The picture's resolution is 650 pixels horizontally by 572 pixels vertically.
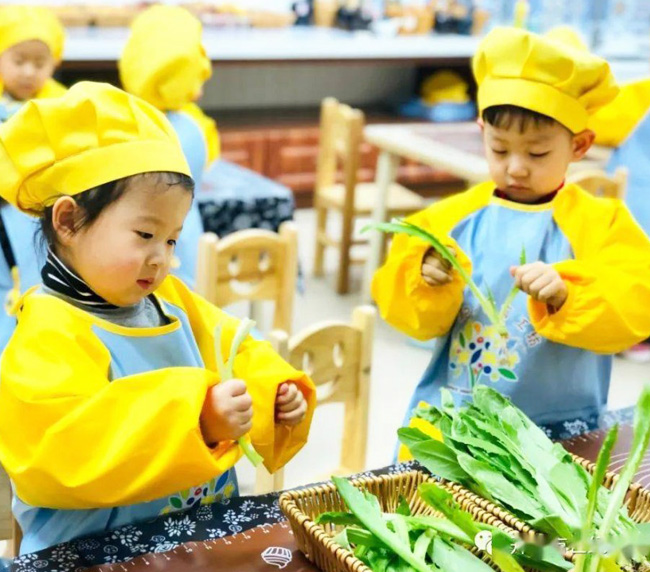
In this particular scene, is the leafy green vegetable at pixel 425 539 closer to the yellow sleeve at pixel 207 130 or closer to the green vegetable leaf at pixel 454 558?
the green vegetable leaf at pixel 454 558

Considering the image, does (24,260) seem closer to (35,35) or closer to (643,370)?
(35,35)

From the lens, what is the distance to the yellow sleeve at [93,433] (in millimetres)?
1117

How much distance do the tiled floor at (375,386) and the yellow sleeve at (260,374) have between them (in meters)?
0.87

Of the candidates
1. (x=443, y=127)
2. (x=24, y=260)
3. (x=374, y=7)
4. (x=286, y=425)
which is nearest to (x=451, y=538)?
(x=286, y=425)

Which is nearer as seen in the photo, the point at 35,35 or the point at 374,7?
the point at 35,35

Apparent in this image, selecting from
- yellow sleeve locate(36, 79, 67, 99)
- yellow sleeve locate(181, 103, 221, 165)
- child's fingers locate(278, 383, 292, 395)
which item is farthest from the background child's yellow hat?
child's fingers locate(278, 383, 292, 395)

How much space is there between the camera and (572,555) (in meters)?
1.15

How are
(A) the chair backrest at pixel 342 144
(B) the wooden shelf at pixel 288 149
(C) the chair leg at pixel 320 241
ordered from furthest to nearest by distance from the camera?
1. (B) the wooden shelf at pixel 288 149
2. (C) the chair leg at pixel 320 241
3. (A) the chair backrest at pixel 342 144

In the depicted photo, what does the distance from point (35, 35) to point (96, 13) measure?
7.30 ft

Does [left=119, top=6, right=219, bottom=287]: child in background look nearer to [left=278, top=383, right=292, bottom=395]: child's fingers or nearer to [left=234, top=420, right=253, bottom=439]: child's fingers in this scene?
[left=278, top=383, right=292, bottom=395]: child's fingers

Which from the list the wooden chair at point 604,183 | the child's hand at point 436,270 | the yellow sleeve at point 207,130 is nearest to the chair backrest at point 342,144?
the yellow sleeve at point 207,130

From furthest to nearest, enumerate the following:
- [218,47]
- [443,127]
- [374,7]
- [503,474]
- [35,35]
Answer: [374,7] < [218,47] < [443,127] < [35,35] < [503,474]

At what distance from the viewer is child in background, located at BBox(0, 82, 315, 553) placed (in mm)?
1128

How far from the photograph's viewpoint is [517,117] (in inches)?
65.1
